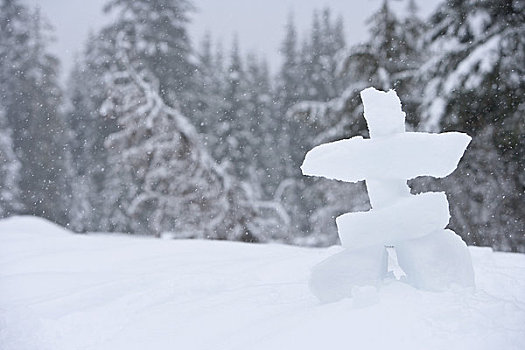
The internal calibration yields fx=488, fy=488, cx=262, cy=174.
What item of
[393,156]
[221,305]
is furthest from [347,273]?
[221,305]

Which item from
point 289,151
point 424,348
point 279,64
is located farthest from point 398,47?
point 279,64

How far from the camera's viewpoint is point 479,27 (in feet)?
27.2

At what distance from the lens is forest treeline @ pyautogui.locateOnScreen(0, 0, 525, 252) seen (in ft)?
26.6

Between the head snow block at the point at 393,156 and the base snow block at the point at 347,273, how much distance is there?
0.50 meters

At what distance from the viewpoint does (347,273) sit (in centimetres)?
301

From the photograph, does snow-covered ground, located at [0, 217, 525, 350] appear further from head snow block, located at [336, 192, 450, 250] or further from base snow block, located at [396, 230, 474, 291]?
head snow block, located at [336, 192, 450, 250]

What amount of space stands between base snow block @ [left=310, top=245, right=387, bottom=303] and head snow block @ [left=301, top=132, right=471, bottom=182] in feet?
1.65

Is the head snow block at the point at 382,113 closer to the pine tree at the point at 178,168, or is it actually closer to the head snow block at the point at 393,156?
the head snow block at the point at 393,156

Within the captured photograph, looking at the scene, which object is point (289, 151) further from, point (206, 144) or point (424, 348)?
point (424, 348)

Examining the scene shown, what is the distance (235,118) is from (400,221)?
20.1 metres

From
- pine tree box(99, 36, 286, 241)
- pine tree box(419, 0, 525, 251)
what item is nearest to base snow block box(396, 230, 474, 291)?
pine tree box(419, 0, 525, 251)

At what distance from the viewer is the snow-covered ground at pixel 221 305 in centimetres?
242

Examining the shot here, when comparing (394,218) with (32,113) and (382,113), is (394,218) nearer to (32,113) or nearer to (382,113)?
(382,113)

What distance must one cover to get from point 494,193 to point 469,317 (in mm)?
7029
